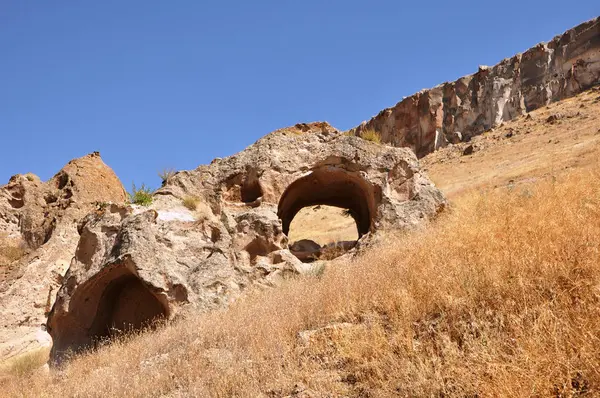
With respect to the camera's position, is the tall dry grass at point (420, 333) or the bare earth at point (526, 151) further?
the bare earth at point (526, 151)

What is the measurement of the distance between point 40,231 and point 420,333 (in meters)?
12.8

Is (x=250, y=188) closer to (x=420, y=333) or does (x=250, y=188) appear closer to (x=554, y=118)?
(x=420, y=333)

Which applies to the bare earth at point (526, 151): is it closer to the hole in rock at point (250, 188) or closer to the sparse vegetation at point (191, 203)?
the hole in rock at point (250, 188)

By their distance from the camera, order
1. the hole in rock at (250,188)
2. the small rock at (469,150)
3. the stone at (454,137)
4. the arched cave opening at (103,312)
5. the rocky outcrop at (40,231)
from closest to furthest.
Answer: the arched cave opening at (103,312) < the hole in rock at (250,188) < the rocky outcrop at (40,231) < the small rock at (469,150) < the stone at (454,137)

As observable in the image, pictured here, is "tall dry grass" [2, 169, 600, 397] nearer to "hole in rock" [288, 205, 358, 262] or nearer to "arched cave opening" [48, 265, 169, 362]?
"arched cave opening" [48, 265, 169, 362]

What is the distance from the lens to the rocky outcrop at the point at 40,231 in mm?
10852

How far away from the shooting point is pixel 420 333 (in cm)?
373

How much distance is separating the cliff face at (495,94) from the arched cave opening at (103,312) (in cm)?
4773

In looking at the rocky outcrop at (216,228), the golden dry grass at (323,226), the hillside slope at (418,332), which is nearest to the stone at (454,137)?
the golden dry grass at (323,226)

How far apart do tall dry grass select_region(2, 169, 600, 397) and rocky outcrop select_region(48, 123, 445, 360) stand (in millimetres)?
1543

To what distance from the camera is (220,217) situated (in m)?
8.97

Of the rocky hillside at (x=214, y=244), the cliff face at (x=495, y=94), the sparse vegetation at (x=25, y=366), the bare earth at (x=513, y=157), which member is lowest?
the sparse vegetation at (x=25, y=366)

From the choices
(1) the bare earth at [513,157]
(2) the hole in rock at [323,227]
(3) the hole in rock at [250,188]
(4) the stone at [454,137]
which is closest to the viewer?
(3) the hole in rock at [250,188]

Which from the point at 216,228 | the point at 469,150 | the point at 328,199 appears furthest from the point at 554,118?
the point at 216,228
